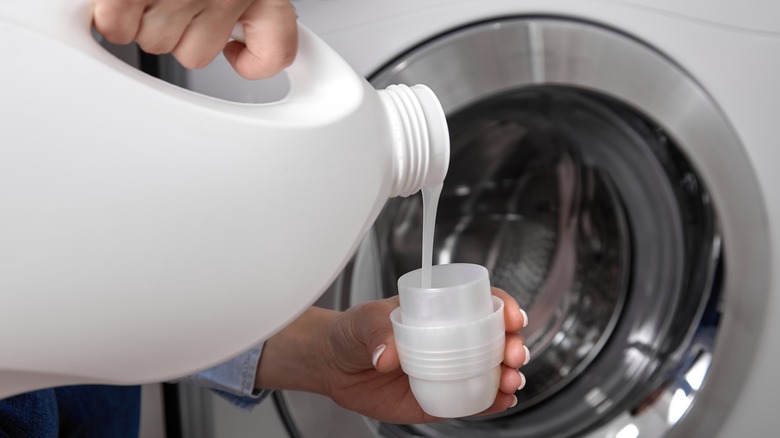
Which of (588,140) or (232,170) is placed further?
(588,140)

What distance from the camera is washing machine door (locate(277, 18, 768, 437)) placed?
650 millimetres

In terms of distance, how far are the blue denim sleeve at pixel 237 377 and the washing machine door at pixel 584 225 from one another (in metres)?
0.05

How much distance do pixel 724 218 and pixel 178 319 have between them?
0.52 metres

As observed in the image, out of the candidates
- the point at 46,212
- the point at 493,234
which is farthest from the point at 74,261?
the point at 493,234

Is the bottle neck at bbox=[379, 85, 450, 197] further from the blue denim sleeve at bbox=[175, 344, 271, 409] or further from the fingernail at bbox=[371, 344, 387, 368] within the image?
the blue denim sleeve at bbox=[175, 344, 271, 409]

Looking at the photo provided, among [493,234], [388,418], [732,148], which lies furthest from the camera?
[493,234]

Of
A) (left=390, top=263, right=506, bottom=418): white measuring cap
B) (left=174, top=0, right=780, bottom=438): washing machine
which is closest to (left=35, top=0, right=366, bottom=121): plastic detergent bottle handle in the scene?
(left=390, top=263, right=506, bottom=418): white measuring cap

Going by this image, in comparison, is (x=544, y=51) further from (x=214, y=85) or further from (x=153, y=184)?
(x=153, y=184)

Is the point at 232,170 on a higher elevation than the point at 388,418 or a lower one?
higher

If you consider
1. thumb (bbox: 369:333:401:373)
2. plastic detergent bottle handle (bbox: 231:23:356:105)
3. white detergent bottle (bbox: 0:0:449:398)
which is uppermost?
plastic detergent bottle handle (bbox: 231:23:356:105)

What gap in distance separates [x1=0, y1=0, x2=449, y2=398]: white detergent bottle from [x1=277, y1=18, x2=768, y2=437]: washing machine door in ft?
0.84

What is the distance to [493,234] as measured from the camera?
0.81 m

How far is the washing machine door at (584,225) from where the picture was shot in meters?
0.65

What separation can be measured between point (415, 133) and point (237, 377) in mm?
318
